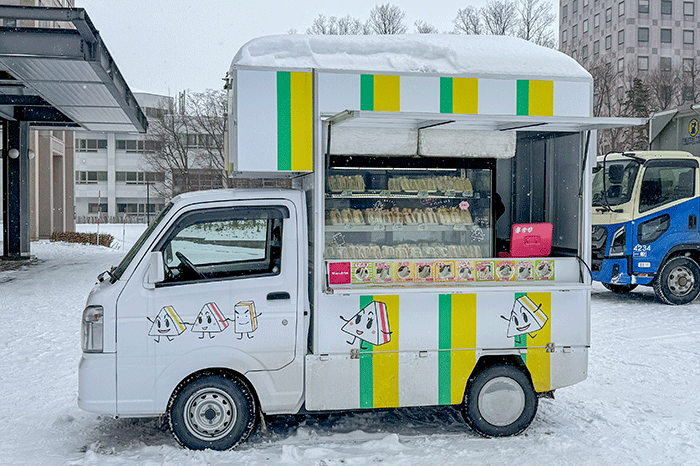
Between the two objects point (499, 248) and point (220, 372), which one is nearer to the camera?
point (220, 372)

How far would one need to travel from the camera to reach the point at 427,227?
653 centimetres

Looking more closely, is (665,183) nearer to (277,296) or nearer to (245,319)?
(277,296)

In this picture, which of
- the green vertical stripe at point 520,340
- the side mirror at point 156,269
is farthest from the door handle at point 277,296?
the green vertical stripe at point 520,340

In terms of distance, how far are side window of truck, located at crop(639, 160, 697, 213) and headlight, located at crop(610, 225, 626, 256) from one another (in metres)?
0.49

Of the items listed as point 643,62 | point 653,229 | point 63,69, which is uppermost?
point 643,62

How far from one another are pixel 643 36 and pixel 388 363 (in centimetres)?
7252

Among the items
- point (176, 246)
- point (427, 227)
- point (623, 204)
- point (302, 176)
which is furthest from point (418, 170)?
point (623, 204)

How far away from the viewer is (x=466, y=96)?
6137 millimetres

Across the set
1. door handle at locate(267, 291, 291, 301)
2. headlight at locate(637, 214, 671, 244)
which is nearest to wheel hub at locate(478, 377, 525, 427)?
door handle at locate(267, 291, 291, 301)

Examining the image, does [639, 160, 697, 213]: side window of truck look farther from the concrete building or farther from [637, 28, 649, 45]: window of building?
[637, 28, 649, 45]: window of building

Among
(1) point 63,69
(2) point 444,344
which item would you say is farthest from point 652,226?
(1) point 63,69

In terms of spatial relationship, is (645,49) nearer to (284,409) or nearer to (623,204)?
(623,204)

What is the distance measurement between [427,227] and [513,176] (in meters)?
1.33

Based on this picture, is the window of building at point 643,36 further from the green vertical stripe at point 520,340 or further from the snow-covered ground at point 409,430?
the green vertical stripe at point 520,340
